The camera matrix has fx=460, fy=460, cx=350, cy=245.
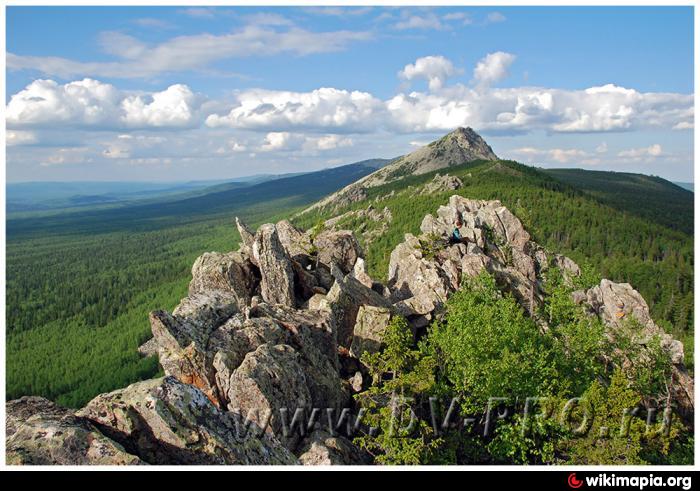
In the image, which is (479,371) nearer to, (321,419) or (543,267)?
(321,419)

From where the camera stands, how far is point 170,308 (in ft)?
504

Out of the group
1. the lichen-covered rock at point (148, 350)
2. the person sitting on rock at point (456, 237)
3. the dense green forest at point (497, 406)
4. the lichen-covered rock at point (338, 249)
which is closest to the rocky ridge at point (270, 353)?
the lichen-covered rock at point (338, 249)

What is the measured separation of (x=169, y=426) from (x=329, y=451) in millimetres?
11014

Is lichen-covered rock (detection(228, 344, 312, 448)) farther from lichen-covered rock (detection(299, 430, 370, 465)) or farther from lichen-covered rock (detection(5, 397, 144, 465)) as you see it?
lichen-covered rock (detection(5, 397, 144, 465))

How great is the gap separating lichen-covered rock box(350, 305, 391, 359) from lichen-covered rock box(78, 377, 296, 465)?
18800 mm

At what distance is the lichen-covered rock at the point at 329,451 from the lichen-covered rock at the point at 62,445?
10673 mm

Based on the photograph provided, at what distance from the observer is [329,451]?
22.6m

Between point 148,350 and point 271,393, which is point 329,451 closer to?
point 271,393

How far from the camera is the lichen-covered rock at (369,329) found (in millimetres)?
33469
